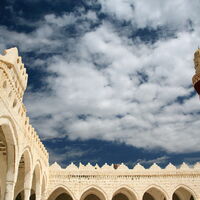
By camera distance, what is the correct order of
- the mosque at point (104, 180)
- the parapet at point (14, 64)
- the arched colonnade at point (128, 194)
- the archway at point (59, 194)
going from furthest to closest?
the archway at point (59, 194) < the arched colonnade at point (128, 194) < the mosque at point (104, 180) < the parapet at point (14, 64)

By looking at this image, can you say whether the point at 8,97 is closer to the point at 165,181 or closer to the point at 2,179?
the point at 2,179

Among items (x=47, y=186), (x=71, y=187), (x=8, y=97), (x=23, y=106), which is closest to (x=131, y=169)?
(x=71, y=187)

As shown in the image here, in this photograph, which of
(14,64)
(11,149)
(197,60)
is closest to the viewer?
(14,64)

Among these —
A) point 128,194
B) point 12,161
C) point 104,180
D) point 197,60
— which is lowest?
point 128,194

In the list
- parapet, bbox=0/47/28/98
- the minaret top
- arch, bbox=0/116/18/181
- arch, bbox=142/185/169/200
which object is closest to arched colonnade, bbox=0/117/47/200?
arch, bbox=0/116/18/181

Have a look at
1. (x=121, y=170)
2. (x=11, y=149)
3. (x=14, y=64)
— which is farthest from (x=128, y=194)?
(x=14, y=64)

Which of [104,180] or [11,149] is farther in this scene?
[104,180]

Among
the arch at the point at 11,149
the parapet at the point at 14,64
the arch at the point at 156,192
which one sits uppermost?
the parapet at the point at 14,64

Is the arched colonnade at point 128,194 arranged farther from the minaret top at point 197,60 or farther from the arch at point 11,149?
the minaret top at point 197,60

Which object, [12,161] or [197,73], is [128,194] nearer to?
[12,161]

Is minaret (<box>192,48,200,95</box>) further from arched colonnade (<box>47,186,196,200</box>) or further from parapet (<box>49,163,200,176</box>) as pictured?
arched colonnade (<box>47,186,196,200</box>)

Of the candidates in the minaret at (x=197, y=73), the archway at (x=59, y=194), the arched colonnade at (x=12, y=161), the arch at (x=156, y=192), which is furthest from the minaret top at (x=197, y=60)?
the arched colonnade at (x=12, y=161)

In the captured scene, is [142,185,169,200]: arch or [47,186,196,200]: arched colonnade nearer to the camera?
[47,186,196,200]: arched colonnade

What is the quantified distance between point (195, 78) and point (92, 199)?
50.7ft
